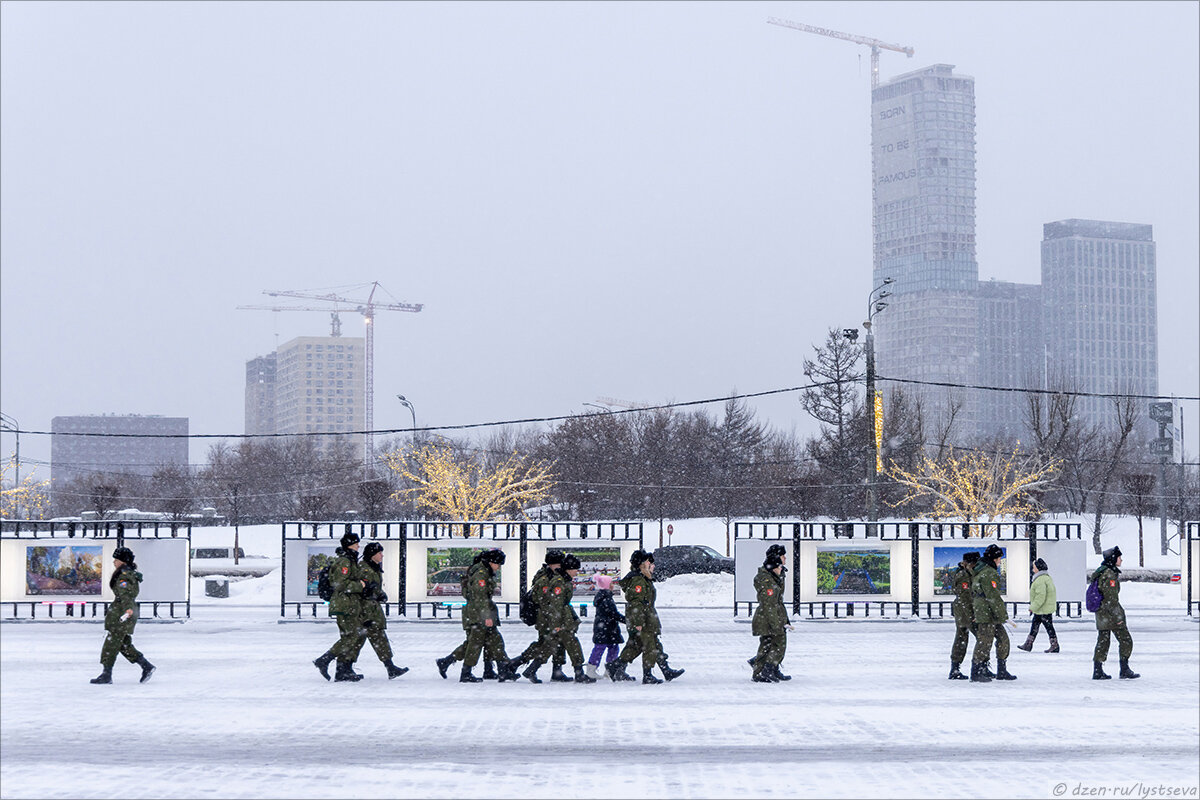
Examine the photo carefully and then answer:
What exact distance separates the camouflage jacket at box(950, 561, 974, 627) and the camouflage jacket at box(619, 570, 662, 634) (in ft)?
12.3

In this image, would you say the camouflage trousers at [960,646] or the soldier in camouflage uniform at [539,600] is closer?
the soldier in camouflage uniform at [539,600]

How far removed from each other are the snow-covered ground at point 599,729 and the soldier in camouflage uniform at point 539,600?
54cm

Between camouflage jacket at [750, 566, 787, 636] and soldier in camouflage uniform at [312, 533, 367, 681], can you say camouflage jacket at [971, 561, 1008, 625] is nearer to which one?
camouflage jacket at [750, 566, 787, 636]

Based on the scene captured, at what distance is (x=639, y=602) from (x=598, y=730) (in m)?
3.74

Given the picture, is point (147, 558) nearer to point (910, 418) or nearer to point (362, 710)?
point (362, 710)

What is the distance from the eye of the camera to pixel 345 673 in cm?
1566

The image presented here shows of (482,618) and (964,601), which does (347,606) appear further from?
(964,601)

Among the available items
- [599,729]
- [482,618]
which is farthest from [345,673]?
[599,729]

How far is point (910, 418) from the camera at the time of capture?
73.9 m

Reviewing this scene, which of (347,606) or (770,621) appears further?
(770,621)

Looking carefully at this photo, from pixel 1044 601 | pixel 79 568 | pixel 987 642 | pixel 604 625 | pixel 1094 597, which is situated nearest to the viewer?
pixel 987 642

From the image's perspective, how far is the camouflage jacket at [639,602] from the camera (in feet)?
51.1

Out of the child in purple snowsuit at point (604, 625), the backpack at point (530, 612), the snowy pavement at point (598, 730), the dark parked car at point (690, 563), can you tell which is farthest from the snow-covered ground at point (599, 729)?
the dark parked car at point (690, 563)

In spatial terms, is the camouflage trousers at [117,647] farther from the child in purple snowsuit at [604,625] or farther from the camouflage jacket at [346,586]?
the child in purple snowsuit at [604,625]
